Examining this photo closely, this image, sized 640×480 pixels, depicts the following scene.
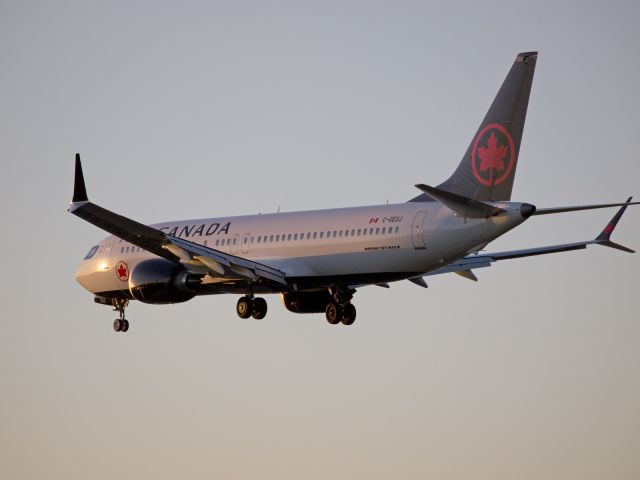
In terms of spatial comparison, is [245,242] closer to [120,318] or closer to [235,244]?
[235,244]

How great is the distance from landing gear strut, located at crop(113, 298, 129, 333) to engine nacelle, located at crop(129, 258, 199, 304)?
6.33m

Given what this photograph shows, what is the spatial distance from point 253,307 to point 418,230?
29.2ft

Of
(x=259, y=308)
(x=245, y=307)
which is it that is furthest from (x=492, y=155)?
(x=245, y=307)

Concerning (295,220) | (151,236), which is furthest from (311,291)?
(151,236)

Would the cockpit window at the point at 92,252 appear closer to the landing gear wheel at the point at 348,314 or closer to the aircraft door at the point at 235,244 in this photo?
the aircraft door at the point at 235,244

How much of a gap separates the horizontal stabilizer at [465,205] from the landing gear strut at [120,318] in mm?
20602

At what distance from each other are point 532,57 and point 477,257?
1236cm

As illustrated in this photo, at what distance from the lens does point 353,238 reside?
200 ft

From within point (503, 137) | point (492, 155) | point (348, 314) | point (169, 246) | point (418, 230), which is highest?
point (503, 137)

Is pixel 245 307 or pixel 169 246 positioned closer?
pixel 169 246

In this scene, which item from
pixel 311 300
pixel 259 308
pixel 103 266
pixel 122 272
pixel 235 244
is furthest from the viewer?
pixel 103 266

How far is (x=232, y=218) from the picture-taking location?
6806cm

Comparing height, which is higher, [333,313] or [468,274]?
[468,274]

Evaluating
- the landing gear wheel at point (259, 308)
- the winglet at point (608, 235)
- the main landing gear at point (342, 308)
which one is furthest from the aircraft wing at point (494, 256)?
the landing gear wheel at point (259, 308)
